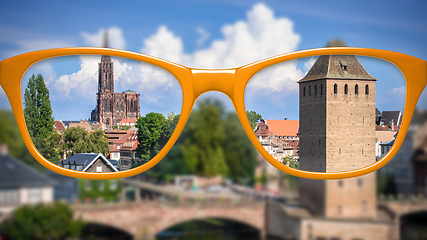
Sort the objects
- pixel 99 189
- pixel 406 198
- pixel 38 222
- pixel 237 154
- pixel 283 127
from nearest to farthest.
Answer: pixel 283 127 → pixel 237 154 → pixel 99 189 → pixel 38 222 → pixel 406 198

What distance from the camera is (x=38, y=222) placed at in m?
4.37

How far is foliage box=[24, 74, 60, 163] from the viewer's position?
2.12ft

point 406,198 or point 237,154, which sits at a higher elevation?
point 237,154

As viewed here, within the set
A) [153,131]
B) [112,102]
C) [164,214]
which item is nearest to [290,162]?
[153,131]

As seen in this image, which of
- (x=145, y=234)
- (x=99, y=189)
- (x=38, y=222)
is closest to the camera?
(x=99, y=189)

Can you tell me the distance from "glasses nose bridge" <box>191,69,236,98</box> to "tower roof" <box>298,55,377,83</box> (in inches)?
6.0

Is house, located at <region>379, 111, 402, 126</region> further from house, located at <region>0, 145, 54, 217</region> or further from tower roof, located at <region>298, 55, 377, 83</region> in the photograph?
house, located at <region>0, 145, 54, 217</region>

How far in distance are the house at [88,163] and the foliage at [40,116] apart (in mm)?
Answer: 26

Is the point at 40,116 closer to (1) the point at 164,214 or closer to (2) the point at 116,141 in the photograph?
(2) the point at 116,141

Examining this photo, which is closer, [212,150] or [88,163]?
[88,163]

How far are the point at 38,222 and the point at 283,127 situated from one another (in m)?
4.43

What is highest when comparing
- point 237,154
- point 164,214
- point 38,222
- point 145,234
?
point 237,154

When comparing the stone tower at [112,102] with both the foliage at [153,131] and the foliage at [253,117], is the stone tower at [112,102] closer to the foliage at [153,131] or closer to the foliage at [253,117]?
the foliage at [153,131]

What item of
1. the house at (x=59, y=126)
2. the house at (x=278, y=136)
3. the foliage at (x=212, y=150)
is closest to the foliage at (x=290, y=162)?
the house at (x=278, y=136)
